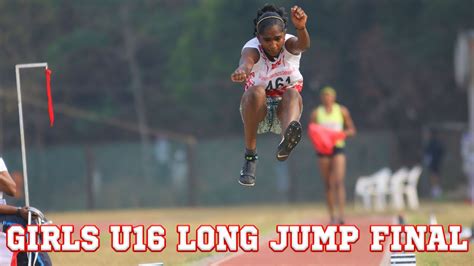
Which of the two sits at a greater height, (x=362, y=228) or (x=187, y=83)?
(x=187, y=83)

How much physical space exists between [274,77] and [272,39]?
1.63 ft

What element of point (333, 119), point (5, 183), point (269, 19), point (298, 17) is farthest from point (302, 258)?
point (333, 119)

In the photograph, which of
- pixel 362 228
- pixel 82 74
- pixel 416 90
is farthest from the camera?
pixel 82 74

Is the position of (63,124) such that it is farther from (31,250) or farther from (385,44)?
(31,250)

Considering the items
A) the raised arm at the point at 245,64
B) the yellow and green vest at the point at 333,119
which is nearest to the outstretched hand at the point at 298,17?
the raised arm at the point at 245,64

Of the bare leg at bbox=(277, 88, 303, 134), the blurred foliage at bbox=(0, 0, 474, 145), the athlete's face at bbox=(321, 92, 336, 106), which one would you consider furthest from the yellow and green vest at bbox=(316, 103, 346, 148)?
the blurred foliage at bbox=(0, 0, 474, 145)

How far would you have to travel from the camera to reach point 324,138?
65.3ft

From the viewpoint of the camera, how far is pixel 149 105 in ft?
157

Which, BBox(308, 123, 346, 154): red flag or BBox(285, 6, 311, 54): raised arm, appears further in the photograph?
BBox(308, 123, 346, 154): red flag

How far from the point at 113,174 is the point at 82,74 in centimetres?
1003

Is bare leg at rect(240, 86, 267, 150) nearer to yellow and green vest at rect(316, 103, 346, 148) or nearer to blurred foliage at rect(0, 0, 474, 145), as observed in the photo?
yellow and green vest at rect(316, 103, 346, 148)

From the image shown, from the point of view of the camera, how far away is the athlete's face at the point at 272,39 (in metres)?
12.4

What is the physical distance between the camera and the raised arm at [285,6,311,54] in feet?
39.3

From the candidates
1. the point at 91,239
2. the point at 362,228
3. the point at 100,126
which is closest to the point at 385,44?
the point at 100,126
